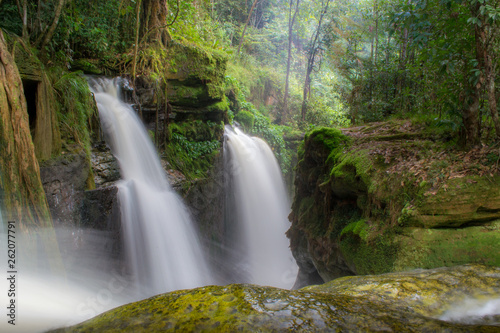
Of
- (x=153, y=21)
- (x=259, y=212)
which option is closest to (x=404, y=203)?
(x=259, y=212)

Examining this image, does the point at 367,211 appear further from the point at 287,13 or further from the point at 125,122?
the point at 287,13

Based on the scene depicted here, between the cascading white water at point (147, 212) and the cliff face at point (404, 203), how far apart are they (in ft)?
11.0

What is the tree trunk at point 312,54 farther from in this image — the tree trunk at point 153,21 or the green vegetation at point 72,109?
the green vegetation at point 72,109

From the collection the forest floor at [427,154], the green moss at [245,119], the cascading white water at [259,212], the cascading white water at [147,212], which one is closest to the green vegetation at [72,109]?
the cascading white water at [147,212]

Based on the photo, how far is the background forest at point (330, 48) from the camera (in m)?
4.12

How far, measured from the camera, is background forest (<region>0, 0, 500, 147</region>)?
4.12 metres

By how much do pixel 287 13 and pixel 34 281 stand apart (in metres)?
23.4

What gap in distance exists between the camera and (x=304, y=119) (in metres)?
18.7

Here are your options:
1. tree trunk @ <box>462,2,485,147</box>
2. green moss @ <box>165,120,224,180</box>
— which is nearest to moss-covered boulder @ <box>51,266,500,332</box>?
tree trunk @ <box>462,2,485,147</box>

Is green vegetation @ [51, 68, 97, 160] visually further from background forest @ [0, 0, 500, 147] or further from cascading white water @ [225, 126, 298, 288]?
cascading white water @ [225, 126, 298, 288]

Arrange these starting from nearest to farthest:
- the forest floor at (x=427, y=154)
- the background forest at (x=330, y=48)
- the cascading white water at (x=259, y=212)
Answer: the forest floor at (x=427, y=154)
the background forest at (x=330, y=48)
the cascading white water at (x=259, y=212)

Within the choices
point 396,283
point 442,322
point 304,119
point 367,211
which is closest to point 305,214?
point 367,211

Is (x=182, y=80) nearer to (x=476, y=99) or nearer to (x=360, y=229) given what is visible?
(x=360, y=229)

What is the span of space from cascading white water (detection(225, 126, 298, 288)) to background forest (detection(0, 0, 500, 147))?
266cm
